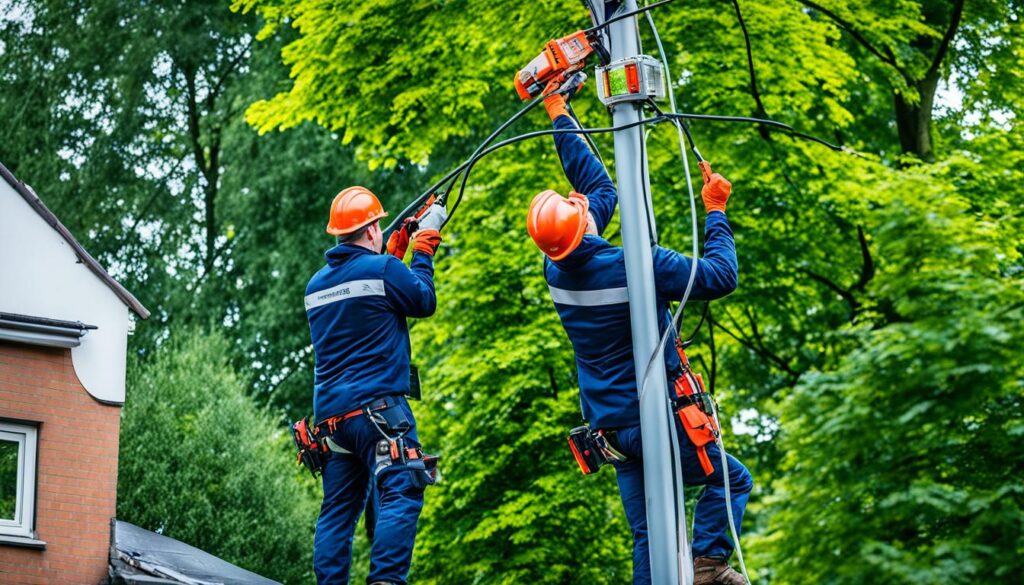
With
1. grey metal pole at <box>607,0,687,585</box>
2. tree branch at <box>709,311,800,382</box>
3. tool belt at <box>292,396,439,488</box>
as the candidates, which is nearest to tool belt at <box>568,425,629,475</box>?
grey metal pole at <box>607,0,687,585</box>

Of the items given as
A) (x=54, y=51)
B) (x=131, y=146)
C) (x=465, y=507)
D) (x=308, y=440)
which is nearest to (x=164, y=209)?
(x=131, y=146)

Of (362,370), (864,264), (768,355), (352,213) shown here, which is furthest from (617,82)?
(768,355)

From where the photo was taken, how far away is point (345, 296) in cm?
673

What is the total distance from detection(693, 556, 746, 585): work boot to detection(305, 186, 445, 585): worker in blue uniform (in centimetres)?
142

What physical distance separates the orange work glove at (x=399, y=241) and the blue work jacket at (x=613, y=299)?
1.07m

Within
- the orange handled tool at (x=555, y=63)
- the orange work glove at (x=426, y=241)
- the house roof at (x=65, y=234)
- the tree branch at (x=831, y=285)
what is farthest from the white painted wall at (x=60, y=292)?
the tree branch at (x=831, y=285)

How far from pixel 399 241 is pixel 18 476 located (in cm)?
577

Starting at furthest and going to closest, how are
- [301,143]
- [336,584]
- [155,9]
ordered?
[155,9] < [301,143] < [336,584]

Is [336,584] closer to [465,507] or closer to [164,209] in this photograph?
[465,507]

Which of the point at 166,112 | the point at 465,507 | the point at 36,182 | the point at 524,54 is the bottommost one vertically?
the point at 465,507

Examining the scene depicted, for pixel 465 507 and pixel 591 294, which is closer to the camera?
pixel 591 294

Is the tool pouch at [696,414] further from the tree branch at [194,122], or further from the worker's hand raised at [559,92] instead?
the tree branch at [194,122]

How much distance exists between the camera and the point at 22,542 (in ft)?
35.8

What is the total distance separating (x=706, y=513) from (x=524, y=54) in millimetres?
9434
